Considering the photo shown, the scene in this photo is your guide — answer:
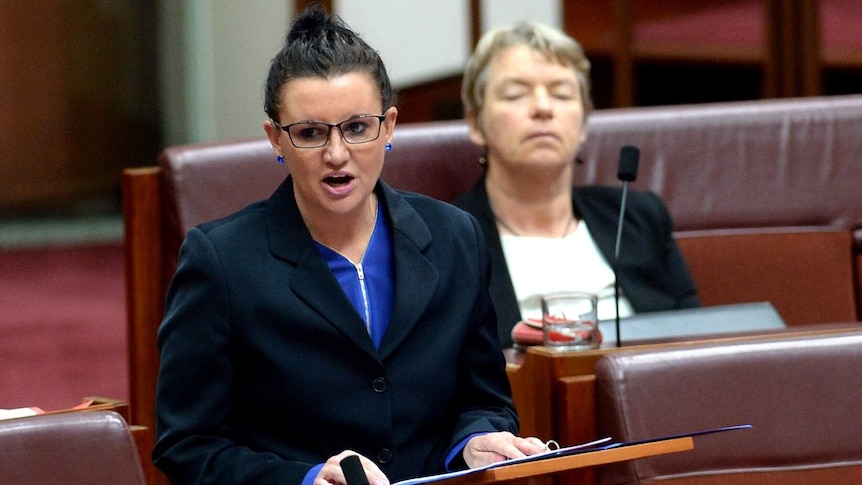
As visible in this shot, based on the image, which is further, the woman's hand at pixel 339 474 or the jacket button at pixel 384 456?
the jacket button at pixel 384 456

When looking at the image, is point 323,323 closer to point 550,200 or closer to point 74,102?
point 550,200

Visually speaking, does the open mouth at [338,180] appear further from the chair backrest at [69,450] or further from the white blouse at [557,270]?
the white blouse at [557,270]

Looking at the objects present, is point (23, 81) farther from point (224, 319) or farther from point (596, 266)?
point (224, 319)

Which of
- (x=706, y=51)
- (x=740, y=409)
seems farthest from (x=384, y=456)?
(x=706, y=51)

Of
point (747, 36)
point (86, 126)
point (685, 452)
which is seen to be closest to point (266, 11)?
point (747, 36)

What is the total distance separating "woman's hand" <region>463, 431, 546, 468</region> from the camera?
1304mm

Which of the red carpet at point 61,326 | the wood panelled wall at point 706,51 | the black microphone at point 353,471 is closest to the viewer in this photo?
the black microphone at point 353,471

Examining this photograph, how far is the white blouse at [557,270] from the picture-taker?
2.34 m

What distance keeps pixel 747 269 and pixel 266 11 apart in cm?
246

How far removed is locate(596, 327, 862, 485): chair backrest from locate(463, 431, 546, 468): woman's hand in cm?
30

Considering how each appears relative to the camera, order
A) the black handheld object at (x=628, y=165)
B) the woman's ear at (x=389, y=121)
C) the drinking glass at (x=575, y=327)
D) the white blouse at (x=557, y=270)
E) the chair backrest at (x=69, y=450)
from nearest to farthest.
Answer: the chair backrest at (x=69, y=450) < the woman's ear at (x=389, y=121) < the drinking glass at (x=575, y=327) < the black handheld object at (x=628, y=165) < the white blouse at (x=557, y=270)

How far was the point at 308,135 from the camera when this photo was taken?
1348 millimetres

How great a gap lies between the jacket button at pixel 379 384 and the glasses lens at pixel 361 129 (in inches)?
9.7

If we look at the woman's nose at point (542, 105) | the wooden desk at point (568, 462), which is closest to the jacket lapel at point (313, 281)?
the wooden desk at point (568, 462)
